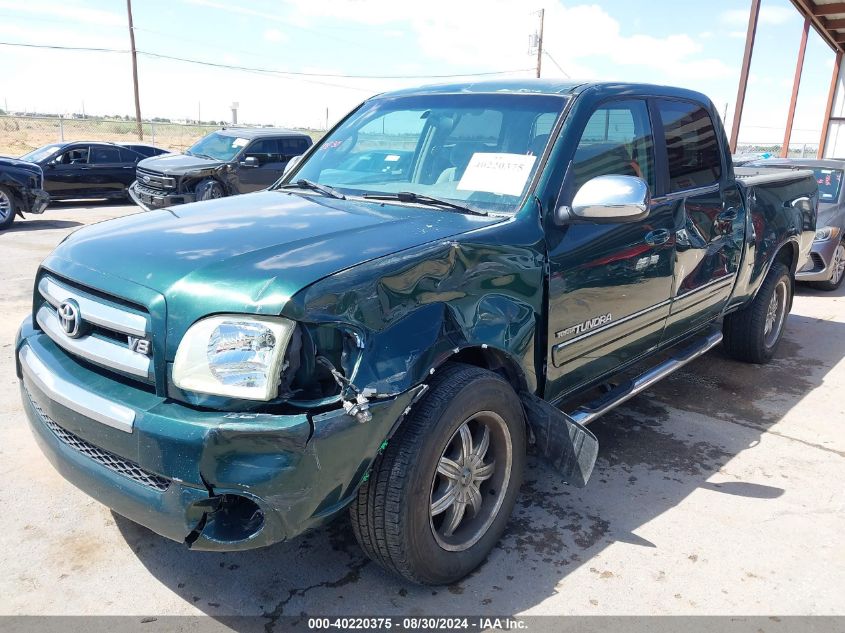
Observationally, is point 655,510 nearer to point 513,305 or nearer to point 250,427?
point 513,305

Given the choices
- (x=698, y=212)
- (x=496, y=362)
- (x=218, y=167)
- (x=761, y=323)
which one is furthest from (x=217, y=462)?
(x=218, y=167)

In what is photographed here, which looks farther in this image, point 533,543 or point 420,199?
point 420,199

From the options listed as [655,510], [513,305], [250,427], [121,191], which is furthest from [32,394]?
[121,191]

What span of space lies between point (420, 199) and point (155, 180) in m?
11.3

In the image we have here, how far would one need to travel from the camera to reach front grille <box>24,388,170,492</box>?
2.21 metres

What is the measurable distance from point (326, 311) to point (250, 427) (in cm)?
42

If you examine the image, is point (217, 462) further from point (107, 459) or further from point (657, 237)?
point (657, 237)

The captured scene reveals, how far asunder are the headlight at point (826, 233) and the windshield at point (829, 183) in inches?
21.6

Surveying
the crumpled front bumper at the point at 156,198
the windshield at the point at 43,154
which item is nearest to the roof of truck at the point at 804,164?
the crumpled front bumper at the point at 156,198

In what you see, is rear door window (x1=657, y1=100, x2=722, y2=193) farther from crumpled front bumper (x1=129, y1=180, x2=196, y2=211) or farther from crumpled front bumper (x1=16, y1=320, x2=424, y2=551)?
crumpled front bumper (x1=129, y1=180, x2=196, y2=211)

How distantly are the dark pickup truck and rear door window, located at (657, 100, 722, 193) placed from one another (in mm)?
25

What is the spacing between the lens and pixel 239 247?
2484mm

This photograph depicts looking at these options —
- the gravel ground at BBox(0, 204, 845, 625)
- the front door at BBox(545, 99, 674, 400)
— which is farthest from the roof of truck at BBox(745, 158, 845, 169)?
the front door at BBox(545, 99, 674, 400)

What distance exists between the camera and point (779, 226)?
17.0 feet
